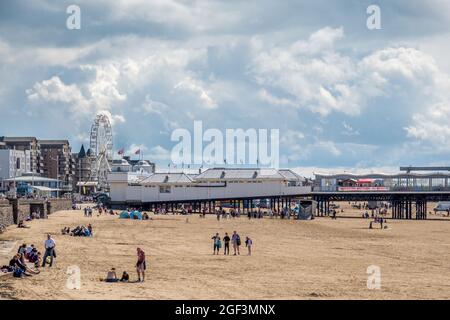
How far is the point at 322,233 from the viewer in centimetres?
5409

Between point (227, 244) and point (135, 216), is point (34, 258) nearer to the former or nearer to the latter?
point (227, 244)

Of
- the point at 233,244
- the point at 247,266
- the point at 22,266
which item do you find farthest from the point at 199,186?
the point at 22,266

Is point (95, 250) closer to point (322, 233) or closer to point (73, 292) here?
point (73, 292)

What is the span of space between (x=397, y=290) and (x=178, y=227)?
36.1 metres

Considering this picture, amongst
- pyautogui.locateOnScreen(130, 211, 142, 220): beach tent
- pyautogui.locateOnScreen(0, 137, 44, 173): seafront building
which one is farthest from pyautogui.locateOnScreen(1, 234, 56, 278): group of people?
pyautogui.locateOnScreen(0, 137, 44, 173): seafront building

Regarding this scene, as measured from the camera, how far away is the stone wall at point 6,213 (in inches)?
2052

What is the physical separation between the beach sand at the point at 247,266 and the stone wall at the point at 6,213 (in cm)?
247

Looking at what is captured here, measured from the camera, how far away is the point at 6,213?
54.1m

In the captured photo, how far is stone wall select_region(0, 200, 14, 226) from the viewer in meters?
52.1

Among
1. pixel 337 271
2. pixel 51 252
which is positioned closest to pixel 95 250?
pixel 51 252

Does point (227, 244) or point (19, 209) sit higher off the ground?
point (19, 209)

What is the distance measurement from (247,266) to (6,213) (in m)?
29.7

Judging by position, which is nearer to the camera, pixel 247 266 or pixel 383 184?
pixel 247 266

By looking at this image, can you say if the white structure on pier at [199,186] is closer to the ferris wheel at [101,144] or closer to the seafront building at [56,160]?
the ferris wheel at [101,144]
